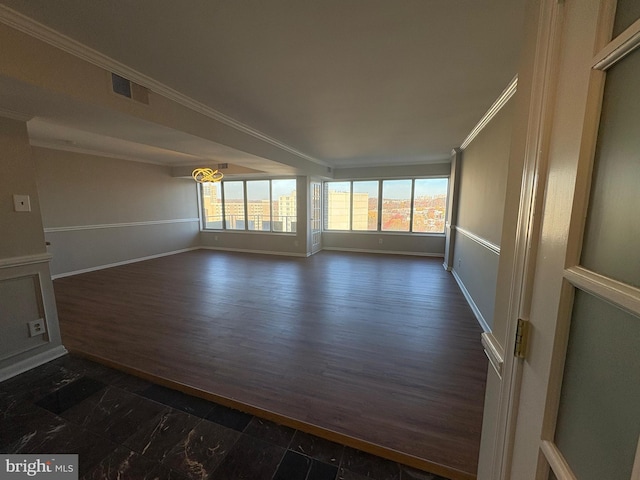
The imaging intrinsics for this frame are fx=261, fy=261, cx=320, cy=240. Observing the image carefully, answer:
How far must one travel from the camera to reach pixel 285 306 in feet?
11.6

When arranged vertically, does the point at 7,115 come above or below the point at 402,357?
above

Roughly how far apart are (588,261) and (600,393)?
0.79 feet

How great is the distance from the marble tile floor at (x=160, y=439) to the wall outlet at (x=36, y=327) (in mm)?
400

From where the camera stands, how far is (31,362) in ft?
7.42

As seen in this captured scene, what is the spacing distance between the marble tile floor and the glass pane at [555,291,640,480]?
123 cm

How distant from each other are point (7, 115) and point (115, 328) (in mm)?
2136

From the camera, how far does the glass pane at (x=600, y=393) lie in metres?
0.42

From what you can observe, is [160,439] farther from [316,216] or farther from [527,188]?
[316,216]

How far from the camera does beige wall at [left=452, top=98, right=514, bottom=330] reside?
8.52 feet

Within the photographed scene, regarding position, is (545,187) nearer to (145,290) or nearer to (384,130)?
(384,130)

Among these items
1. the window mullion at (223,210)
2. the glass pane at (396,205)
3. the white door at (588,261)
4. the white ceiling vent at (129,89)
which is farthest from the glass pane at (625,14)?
the window mullion at (223,210)

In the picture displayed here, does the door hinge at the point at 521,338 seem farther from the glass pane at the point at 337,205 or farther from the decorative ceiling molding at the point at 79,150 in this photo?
the glass pane at the point at 337,205

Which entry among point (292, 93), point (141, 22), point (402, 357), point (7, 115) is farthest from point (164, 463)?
point (292, 93)

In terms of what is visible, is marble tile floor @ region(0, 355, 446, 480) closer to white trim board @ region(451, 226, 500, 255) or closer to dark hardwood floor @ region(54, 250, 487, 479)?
dark hardwood floor @ region(54, 250, 487, 479)
